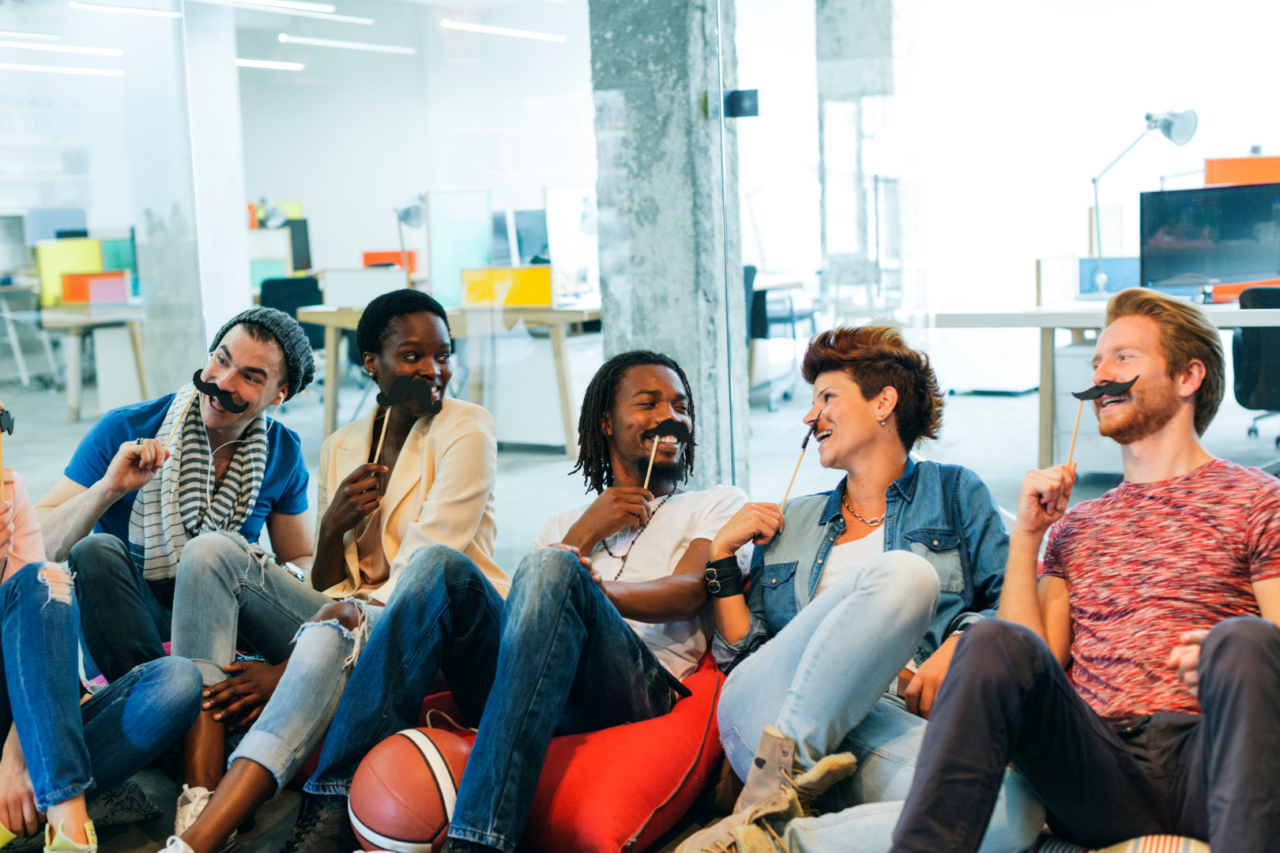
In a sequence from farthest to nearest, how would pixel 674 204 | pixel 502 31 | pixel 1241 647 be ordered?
pixel 502 31 < pixel 674 204 < pixel 1241 647

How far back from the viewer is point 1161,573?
1.80 meters

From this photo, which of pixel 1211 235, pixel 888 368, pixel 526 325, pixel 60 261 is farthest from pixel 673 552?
pixel 60 261

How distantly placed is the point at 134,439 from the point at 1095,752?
210 centimetres

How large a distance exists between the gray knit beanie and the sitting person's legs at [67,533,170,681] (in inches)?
21.6

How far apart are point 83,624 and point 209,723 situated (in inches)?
16.5

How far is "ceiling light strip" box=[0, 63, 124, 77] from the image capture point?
397 cm

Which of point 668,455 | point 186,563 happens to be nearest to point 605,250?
point 668,455

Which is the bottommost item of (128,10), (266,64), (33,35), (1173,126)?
(1173,126)

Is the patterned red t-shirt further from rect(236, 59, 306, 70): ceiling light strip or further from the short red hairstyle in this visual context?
rect(236, 59, 306, 70): ceiling light strip

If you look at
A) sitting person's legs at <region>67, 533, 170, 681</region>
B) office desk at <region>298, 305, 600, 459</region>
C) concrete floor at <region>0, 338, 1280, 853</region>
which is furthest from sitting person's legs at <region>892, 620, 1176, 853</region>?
office desk at <region>298, 305, 600, 459</region>

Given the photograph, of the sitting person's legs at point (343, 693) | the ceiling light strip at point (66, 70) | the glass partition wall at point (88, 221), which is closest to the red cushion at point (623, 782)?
the sitting person's legs at point (343, 693)

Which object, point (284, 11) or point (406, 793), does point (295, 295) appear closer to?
point (284, 11)

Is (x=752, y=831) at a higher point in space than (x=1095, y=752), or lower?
lower

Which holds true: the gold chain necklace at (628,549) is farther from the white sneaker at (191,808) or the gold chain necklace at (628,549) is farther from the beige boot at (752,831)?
the white sneaker at (191,808)
